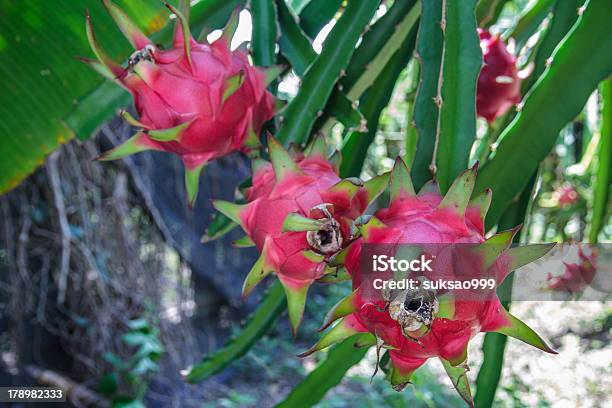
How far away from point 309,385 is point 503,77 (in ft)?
1.66

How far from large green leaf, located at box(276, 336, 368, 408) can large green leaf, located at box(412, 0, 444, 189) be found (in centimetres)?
23

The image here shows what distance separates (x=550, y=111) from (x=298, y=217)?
0.35 m

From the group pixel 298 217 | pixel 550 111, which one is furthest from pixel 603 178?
pixel 298 217

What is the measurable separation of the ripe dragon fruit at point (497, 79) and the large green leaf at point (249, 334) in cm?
41

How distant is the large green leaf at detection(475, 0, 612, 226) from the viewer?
647 millimetres

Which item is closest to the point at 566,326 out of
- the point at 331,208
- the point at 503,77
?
the point at 503,77

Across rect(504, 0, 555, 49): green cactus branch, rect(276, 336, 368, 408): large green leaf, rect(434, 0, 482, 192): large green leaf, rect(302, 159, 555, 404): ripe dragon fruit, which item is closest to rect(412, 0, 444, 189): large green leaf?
rect(434, 0, 482, 192): large green leaf

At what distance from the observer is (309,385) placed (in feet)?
2.51

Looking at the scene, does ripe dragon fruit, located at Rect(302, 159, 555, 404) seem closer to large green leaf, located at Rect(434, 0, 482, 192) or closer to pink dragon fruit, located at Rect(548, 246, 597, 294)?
large green leaf, located at Rect(434, 0, 482, 192)

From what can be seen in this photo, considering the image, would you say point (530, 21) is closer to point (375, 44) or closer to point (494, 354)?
point (375, 44)

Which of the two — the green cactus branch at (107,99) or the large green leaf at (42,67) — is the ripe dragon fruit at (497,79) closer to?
the green cactus branch at (107,99)

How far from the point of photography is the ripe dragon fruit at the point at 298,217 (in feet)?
1.56

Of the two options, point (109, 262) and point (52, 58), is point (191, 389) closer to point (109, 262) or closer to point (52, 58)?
point (109, 262)

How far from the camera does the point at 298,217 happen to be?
449 millimetres
